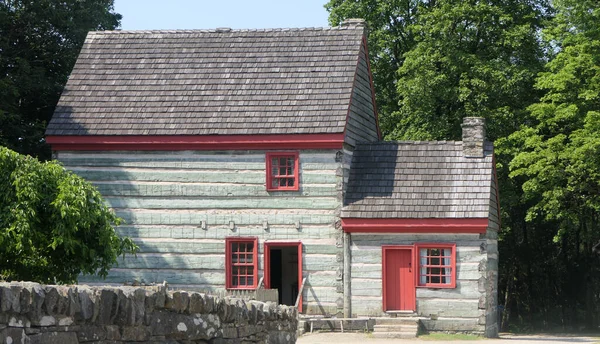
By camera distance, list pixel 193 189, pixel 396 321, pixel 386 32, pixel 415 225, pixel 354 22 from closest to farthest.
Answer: pixel 396 321
pixel 415 225
pixel 193 189
pixel 354 22
pixel 386 32

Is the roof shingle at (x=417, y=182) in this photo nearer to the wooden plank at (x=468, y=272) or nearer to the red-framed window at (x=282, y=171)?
the wooden plank at (x=468, y=272)

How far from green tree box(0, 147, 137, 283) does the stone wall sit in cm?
1209

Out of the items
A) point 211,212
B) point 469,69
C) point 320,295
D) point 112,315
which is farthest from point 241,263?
point 112,315

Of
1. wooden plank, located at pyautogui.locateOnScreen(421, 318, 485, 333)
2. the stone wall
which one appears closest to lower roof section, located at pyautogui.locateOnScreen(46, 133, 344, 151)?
wooden plank, located at pyautogui.locateOnScreen(421, 318, 485, 333)

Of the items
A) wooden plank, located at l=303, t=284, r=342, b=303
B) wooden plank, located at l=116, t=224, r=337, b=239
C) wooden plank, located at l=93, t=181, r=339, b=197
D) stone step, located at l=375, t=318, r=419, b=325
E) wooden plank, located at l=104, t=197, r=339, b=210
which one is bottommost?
stone step, located at l=375, t=318, r=419, b=325

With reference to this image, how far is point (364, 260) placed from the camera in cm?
2664

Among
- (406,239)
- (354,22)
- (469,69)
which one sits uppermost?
(354,22)

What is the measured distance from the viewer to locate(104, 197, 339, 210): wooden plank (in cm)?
2698

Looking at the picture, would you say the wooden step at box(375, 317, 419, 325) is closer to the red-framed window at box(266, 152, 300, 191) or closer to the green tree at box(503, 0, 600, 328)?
the red-framed window at box(266, 152, 300, 191)

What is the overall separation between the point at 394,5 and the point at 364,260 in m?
15.2

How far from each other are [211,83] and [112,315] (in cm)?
2133

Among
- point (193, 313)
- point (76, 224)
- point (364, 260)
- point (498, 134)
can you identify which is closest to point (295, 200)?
point (364, 260)

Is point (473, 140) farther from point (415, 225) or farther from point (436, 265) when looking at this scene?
point (436, 265)

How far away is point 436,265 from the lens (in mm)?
26344
